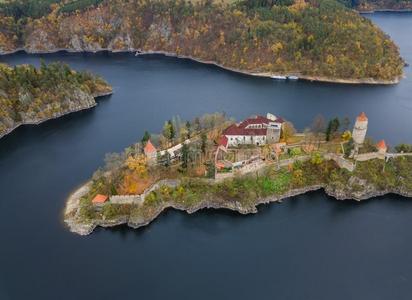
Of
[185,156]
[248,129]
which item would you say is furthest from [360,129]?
[185,156]

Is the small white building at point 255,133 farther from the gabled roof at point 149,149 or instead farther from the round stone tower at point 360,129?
the gabled roof at point 149,149

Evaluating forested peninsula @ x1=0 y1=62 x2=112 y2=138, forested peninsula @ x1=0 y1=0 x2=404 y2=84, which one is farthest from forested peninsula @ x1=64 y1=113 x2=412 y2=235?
forested peninsula @ x1=0 y1=0 x2=404 y2=84

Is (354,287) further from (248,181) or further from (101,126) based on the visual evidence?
(101,126)

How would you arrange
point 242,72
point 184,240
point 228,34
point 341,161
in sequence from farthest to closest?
point 228,34
point 242,72
point 341,161
point 184,240

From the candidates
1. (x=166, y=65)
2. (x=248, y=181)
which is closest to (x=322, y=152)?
(x=248, y=181)

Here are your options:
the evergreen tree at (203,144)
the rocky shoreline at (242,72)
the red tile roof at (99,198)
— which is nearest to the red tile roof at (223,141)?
the evergreen tree at (203,144)

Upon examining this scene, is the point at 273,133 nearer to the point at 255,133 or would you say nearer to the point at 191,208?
the point at 255,133

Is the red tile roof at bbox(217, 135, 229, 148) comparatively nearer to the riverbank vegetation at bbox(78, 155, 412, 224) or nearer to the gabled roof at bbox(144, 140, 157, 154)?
the riverbank vegetation at bbox(78, 155, 412, 224)
